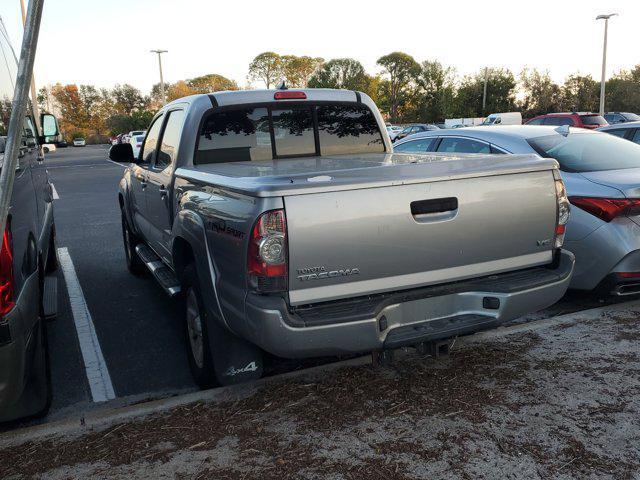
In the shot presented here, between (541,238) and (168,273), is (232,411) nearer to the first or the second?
(168,273)

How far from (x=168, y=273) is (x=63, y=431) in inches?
66.2

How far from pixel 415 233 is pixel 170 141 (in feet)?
8.51

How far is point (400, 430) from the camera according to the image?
330 centimetres

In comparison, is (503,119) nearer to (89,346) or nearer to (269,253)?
(89,346)

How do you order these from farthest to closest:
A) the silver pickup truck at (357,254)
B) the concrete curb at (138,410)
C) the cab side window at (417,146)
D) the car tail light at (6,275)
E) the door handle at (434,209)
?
the cab side window at (417,146) → the concrete curb at (138,410) → the door handle at (434,209) → the silver pickup truck at (357,254) → the car tail light at (6,275)

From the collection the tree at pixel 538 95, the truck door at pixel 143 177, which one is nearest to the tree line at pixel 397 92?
the tree at pixel 538 95

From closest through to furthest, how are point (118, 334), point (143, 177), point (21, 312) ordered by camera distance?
1. point (21, 312)
2. point (118, 334)
3. point (143, 177)

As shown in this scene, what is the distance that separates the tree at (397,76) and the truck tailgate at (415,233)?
278ft

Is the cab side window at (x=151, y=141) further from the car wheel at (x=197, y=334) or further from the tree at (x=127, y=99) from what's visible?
the tree at (x=127, y=99)

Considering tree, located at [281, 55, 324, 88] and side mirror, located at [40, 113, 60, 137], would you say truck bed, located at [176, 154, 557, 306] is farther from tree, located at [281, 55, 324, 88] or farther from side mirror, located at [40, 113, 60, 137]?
tree, located at [281, 55, 324, 88]

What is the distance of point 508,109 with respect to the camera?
213ft

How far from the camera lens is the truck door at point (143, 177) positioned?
18.0ft

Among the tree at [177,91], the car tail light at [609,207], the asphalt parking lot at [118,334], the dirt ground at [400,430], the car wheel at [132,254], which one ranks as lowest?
the asphalt parking lot at [118,334]

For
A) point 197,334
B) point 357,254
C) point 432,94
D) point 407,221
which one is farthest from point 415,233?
point 432,94
